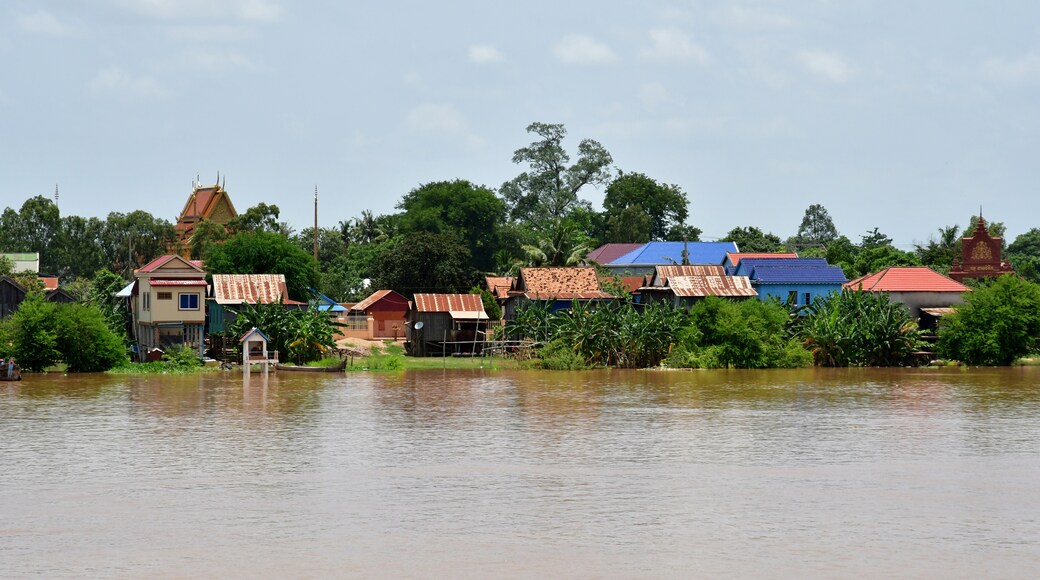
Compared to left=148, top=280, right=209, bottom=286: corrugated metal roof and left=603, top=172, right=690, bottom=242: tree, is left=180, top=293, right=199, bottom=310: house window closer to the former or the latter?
left=148, top=280, right=209, bottom=286: corrugated metal roof

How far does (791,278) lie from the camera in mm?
61562

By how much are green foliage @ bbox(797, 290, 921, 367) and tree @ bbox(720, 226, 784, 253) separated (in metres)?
38.4

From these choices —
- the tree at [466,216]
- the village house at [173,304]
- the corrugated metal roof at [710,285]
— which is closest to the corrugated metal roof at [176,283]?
the village house at [173,304]

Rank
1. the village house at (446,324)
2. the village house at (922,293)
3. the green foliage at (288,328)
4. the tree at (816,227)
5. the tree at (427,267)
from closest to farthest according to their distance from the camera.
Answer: the green foliage at (288,328), the village house at (446,324), the village house at (922,293), the tree at (427,267), the tree at (816,227)

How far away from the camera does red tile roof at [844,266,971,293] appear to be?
61.2 m

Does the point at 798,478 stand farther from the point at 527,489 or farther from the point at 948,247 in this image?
the point at 948,247

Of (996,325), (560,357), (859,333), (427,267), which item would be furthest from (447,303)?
(996,325)

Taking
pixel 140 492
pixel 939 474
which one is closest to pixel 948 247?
pixel 939 474

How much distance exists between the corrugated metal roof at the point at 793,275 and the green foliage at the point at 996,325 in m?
7.16

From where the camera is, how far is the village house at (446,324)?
6003cm

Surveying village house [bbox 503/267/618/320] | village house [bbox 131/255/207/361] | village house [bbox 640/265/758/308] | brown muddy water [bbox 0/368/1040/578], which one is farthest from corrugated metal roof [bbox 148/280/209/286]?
village house [bbox 640/265/758/308]

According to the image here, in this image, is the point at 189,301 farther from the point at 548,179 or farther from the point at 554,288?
the point at 548,179

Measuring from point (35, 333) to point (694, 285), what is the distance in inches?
1183

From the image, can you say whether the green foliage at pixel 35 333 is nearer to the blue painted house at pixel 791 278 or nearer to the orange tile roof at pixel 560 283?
the orange tile roof at pixel 560 283
